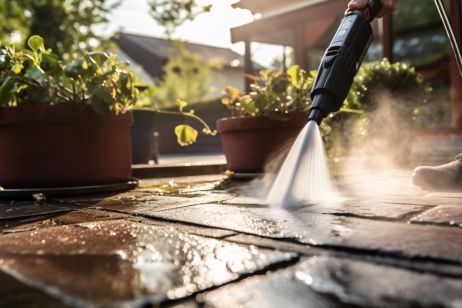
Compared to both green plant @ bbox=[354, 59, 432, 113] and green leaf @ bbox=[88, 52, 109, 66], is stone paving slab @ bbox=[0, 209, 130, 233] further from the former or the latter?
green plant @ bbox=[354, 59, 432, 113]

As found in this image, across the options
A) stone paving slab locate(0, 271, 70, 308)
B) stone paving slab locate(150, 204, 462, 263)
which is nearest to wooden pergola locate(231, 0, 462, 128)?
stone paving slab locate(150, 204, 462, 263)

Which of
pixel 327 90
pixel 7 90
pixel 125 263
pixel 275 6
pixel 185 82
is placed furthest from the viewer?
pixel 185 82

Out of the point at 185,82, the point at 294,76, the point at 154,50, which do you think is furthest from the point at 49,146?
the point at 154,50

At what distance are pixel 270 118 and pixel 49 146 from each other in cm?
128

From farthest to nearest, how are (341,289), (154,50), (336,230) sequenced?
1. (154,50)
2. (336,230)
3. (341,289)

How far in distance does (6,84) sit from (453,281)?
6.64 feet

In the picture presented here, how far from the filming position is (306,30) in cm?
1020

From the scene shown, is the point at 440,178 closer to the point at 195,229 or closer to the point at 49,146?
the point at 195,229

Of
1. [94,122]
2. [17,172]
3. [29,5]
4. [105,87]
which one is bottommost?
[17,172]

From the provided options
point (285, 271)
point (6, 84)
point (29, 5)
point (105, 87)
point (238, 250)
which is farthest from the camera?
point (29, 5)

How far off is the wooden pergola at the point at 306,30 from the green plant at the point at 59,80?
A: 14.9 feet

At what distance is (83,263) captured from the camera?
885 millimetres

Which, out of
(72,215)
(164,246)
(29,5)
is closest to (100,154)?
(72,215)

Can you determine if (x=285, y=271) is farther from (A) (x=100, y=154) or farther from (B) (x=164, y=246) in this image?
(A) (x=100, y=154)
